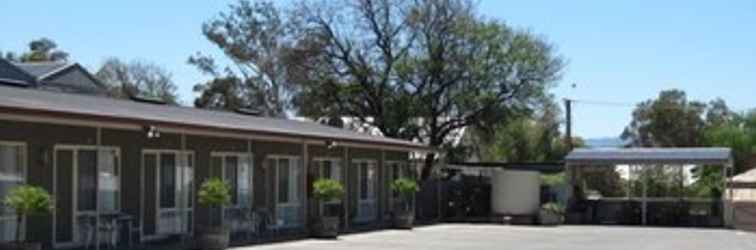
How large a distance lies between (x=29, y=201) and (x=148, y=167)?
5194mm

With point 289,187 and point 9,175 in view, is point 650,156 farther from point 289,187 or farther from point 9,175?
point 9,175

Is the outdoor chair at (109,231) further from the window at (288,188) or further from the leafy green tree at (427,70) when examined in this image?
the leafy green tree at (427,70)

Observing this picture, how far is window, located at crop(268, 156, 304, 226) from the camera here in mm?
29438

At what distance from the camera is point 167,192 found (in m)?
24.4

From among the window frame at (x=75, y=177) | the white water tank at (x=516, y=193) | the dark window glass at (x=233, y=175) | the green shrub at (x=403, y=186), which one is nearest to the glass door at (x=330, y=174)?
the green shrub at (x=403, y=186)

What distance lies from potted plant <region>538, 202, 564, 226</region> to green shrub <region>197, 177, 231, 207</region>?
52.3 ft

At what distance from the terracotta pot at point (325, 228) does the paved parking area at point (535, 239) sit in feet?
1.08

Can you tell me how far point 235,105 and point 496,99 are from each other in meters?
18.3

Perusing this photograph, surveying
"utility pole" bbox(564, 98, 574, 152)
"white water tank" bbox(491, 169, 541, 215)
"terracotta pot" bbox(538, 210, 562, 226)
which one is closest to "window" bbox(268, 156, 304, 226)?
"terracotta pot" bbox(538, 210, 562, 226)

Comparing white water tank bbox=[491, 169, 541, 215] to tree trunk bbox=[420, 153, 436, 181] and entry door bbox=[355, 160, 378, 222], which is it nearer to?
entry door bbox=[355, 160, 378, 222]

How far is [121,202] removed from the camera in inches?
895

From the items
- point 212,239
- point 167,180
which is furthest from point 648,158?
point 212,239

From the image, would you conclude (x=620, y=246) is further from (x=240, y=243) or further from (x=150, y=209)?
(x=150, y=209)

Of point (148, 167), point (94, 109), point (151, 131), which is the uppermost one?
point (94, 109)
